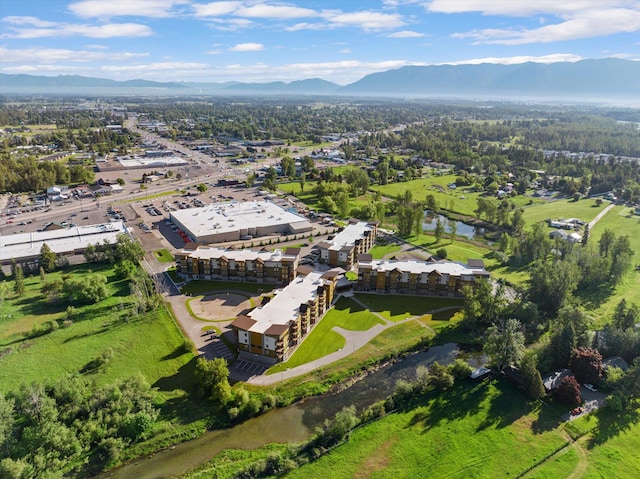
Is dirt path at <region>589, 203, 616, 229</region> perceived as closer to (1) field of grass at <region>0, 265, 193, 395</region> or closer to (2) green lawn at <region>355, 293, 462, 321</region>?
(2) green lawn at <region>355, 293, 462, 321</region>

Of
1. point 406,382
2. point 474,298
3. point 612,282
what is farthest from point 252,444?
point 612,282

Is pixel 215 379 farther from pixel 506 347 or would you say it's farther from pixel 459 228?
pixel 459 228

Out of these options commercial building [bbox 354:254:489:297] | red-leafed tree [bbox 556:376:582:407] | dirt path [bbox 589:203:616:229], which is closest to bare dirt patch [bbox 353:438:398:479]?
red-leafed tree [bbox 556:376:582:407]

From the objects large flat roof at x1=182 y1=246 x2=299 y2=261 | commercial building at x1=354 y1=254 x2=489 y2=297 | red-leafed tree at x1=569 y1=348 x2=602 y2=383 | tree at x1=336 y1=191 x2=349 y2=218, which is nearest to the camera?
red-leafed tree at x1=569 y1=348 x2=602 y2=383

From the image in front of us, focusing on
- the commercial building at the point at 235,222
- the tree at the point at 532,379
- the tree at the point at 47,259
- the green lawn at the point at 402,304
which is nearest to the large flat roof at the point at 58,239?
the tree at the point at 47,259

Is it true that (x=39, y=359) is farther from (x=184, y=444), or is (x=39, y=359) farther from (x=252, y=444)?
(x=252, y=444)

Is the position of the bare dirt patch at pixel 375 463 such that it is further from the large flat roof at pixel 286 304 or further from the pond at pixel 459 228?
the pond at pixel 459 228
